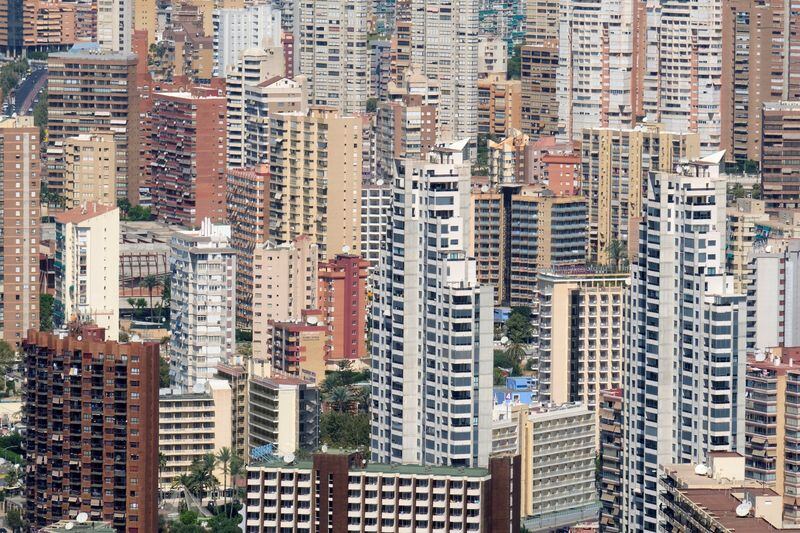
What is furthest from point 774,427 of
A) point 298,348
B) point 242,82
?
point 242,82

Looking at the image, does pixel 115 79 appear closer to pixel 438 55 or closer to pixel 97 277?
pixel 438 55

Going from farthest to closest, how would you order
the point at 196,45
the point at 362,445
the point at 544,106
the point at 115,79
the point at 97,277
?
the point at 196,45 < the point at 544,106 < the point at 115,79 < the point at 97,277 < the point at 362,445

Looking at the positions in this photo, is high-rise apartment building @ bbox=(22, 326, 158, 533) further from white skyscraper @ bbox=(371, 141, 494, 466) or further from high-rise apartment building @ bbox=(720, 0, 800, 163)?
high-rise apartment building @ bbox=(720, 0, 800, 163)

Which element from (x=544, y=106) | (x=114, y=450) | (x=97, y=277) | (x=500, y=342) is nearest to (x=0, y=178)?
(x=97, y=277)

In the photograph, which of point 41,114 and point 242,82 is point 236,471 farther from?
point 41,114

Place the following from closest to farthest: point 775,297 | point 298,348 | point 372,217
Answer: point 775,297 < point 298,348 < point 372,217

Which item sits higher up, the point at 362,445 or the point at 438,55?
the point at 438,55

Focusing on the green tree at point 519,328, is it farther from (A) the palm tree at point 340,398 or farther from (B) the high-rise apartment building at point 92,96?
(B) the high-rise apartment building at point 92,96
